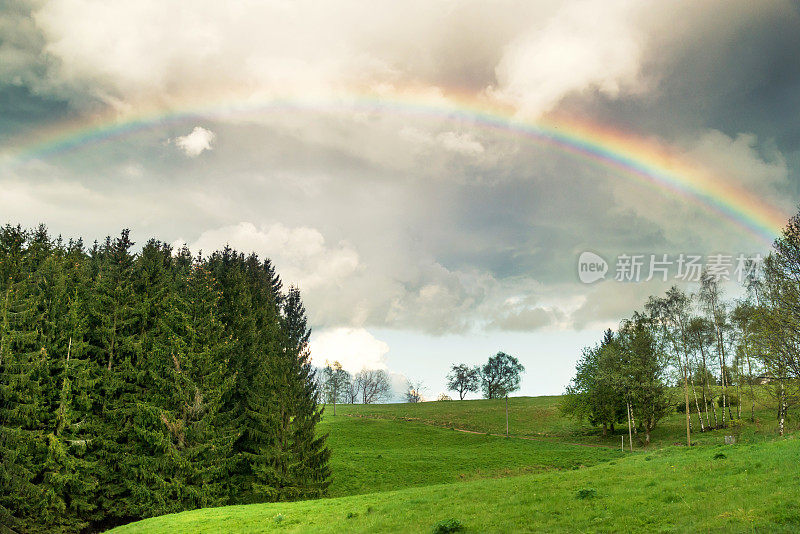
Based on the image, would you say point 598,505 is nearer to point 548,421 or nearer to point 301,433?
point 301,433

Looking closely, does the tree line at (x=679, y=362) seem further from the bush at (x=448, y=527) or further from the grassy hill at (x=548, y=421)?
the bush at (x=448, y=527)

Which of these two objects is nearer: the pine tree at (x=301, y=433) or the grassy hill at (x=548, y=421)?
the pine tree at (x=301, y=433)

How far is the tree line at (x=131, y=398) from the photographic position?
35.5m

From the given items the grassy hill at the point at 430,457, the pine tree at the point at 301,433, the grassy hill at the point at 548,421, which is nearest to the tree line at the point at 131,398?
the pine tree at the point at 301,433

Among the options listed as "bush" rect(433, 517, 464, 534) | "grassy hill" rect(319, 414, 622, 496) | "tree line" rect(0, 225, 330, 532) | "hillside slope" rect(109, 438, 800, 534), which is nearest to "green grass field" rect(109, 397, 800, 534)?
"hillside slope" rect(109, 438, 800, 534)

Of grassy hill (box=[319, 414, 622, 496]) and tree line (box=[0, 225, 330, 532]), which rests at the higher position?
tree line (box=[0, 225, 330, 532])

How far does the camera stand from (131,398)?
3975 centimetres

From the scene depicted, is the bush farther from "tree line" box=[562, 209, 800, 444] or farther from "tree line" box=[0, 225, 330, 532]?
"tree line" box=[562, 209, 800, 444]

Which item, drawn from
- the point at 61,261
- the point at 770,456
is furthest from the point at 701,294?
the point at 61,261

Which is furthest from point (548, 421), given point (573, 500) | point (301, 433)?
point (573, 500)

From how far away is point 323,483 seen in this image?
40938 millimetres

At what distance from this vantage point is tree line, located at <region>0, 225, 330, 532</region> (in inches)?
1399

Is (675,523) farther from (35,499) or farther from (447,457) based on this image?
(447,457)

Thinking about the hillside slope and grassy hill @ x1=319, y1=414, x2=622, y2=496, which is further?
grassy hill @ x1=319, y1=414, x2=622, y2=496
